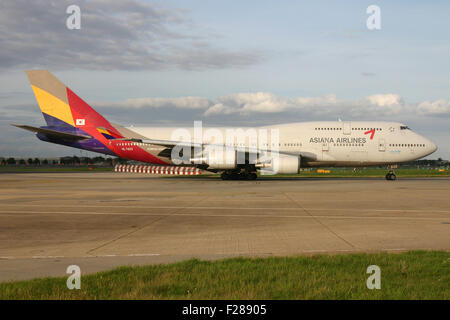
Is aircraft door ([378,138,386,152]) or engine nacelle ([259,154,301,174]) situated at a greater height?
aircraft door ([378,138,386,152])

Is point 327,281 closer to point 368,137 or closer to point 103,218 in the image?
point 103,218

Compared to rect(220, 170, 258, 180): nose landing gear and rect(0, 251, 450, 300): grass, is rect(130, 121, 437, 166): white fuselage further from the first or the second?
rect(0, 251, 450, 300): grass

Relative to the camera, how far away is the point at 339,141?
30.7m

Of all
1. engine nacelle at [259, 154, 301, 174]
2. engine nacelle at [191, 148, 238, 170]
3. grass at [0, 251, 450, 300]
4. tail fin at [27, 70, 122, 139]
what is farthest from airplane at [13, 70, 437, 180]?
grass at [0, 251, 450, 300]

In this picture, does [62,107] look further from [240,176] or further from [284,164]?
[284,164]

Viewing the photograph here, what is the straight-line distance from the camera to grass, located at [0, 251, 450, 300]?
470 centimetres

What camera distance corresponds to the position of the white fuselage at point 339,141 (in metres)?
30.7

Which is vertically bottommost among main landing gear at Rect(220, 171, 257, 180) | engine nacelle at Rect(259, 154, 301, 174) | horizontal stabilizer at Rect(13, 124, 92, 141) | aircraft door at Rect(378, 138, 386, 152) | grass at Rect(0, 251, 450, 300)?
main landing gear at Rect(220, 171, 257, 180)

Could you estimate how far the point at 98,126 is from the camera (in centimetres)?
3112

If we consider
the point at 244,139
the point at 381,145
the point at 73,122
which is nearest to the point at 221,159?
the point at 244,139

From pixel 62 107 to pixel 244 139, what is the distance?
47.9ft

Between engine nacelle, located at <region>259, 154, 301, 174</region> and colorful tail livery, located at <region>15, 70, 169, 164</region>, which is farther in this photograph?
colorful tail livery, located at <region>15, 70, 169, 164</region>

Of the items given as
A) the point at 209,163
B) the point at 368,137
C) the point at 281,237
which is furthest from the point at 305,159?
the point at 281,237
